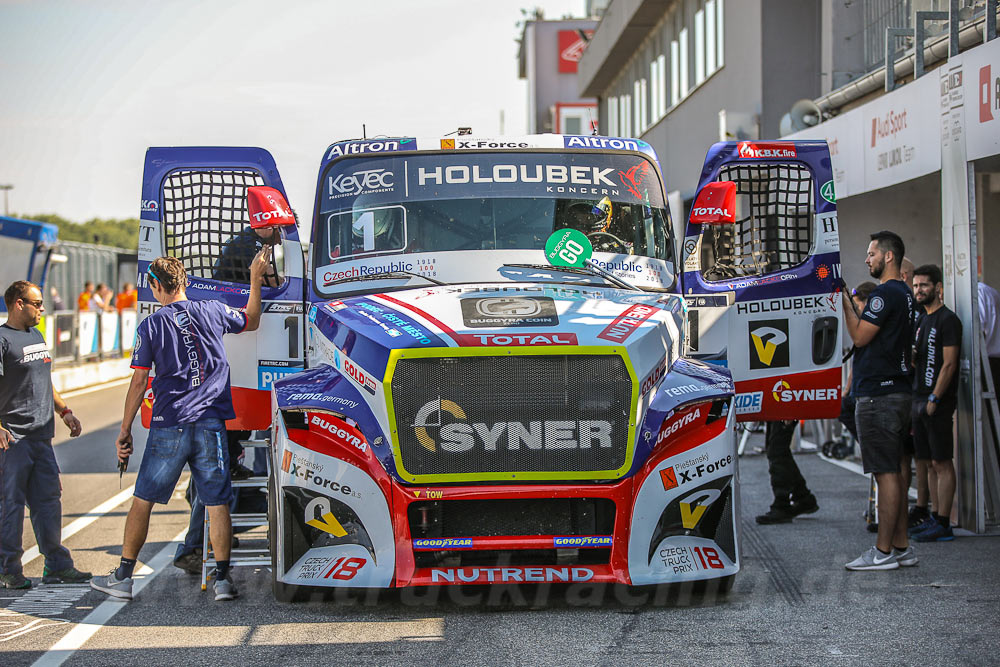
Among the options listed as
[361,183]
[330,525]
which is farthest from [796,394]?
[330,525]

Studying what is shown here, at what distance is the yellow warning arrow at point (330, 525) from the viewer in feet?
20.5

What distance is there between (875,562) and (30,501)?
5356 mm

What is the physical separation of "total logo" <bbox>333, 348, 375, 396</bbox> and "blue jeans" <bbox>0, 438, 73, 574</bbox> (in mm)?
2437

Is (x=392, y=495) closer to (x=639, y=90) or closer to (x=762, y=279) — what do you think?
(x=762, y=279)

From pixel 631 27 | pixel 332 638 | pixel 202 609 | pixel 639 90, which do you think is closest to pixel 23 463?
pixel 202 609

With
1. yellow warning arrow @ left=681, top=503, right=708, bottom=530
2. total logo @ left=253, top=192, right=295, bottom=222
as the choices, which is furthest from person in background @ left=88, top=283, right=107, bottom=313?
yellow warning arrow @ left=681, top=503, right=708, bottom=530

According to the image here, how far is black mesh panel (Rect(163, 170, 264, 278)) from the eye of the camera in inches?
317

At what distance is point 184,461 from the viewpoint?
7188mm

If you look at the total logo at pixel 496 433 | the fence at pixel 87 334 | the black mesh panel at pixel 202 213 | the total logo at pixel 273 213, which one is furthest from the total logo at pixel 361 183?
the fence at pixel 87 334

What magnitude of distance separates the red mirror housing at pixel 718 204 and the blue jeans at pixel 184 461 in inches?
129

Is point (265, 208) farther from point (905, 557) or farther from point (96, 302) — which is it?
point (96, 302)

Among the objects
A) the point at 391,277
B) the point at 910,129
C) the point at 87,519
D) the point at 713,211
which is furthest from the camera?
the point at 910,129

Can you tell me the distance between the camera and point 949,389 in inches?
340

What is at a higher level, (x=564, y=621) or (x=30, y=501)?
(x=30, y=501)
